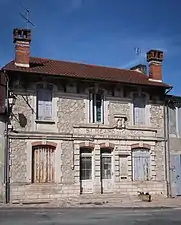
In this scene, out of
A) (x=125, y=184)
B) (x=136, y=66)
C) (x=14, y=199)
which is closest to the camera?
(x=14, y=199)

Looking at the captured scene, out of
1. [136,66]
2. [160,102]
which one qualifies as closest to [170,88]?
[160,102]

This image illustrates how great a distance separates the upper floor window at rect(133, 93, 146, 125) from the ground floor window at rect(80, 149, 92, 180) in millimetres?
3588

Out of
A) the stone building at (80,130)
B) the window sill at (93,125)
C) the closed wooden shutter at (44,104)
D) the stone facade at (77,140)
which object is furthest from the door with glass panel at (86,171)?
the closed wooden shutter at (44,104)

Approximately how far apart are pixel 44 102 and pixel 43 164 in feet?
10.6

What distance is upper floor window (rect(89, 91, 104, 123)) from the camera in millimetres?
22219

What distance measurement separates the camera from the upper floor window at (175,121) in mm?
24609

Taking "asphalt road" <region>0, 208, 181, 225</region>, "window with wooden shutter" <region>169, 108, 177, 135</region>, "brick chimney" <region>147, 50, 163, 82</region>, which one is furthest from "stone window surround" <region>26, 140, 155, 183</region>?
"asphalt road" <region>0, 208, 181, 225</region>

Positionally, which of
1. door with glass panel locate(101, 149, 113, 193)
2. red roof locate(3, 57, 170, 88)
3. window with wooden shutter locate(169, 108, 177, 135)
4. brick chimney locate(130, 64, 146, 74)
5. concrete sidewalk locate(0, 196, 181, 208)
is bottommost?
concrete sidewalk locate(0, 196, 181, 208)

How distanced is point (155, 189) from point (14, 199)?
8.34 meters

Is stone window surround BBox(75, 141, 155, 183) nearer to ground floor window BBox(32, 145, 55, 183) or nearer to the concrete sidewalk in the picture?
the concrete sidewalk

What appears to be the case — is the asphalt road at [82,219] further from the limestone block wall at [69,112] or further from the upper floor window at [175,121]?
the upper floor window at [175,121]

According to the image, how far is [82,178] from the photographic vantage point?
2158 cm

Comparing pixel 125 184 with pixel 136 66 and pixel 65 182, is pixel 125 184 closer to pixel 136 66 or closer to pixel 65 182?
pixel 65 182

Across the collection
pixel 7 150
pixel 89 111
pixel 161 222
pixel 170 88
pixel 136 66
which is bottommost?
pixel 161 222
